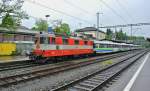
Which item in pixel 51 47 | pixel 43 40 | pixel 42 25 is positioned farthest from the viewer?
pixel 42 25

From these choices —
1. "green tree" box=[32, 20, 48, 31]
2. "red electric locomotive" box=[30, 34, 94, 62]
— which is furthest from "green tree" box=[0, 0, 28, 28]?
"green tree" box=[32, 20, 48, 31]

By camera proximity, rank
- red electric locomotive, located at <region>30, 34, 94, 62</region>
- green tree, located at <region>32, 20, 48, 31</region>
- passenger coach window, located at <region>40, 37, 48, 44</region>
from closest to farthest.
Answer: red electric locomotive, located at <region>30, 34, 94, 62</region>, passenger coach window, located at <region>40, 37, 48, 44</region>, green tree, located at <region>32, 20, 48, 31</region>

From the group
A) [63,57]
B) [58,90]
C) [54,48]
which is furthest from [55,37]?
[58,90]

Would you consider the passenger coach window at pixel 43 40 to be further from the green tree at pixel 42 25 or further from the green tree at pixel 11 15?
the green tree at pixel 42 25

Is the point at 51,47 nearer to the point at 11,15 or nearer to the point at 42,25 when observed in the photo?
the point at 11,15

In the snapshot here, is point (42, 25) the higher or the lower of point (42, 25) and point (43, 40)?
the higher

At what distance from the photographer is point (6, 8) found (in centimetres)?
3597

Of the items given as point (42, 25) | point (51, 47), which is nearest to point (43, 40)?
point (51, 47)

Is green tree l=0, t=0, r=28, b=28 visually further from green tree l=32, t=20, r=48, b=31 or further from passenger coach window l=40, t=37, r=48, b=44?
green tree l=32, t=20, r=48, b=31

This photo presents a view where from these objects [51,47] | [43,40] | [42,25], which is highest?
[42,25]

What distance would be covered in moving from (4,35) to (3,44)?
2.19 meters

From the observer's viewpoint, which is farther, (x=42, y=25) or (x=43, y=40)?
(x=42, y=25)

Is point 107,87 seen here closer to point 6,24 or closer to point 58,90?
point 58,90

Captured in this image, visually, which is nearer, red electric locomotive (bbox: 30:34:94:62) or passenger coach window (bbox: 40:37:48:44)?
red electric locomotive (bbox: 30:34:94:62)
